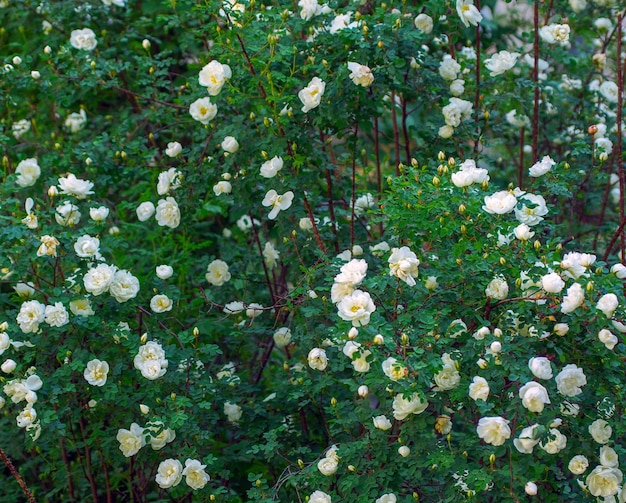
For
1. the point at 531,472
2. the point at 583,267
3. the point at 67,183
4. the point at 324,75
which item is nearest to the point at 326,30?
the point at 324,75

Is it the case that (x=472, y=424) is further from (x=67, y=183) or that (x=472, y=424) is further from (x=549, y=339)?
(x=67, y=183)

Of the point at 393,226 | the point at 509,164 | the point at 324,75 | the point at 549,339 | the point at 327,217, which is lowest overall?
the point at 509,164

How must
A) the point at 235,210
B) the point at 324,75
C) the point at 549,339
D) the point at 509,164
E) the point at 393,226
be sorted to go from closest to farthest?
the point at 549,339 < the point at 393,226 < the point at 324,75 < the point at 235,210 < the point at 509,164

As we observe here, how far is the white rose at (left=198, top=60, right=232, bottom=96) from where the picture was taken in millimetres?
2564

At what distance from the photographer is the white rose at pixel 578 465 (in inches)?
80.7

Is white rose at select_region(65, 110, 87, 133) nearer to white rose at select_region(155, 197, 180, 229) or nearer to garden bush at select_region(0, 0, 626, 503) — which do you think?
garden bush at select_region(0, 0, 626, 503)

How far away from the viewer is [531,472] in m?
2.04

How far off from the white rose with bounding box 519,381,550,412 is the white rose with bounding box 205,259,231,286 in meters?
1.23

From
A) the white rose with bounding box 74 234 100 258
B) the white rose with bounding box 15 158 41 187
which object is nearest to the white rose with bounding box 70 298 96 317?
the white rose with bounding box 74 234 100 258

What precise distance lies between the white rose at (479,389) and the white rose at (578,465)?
0.86 ft

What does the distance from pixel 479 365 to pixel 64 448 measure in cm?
144

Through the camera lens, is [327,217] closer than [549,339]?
No

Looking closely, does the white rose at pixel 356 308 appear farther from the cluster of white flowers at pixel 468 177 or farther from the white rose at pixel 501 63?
the white rose at pixel 501 63

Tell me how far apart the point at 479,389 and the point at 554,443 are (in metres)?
0.20
